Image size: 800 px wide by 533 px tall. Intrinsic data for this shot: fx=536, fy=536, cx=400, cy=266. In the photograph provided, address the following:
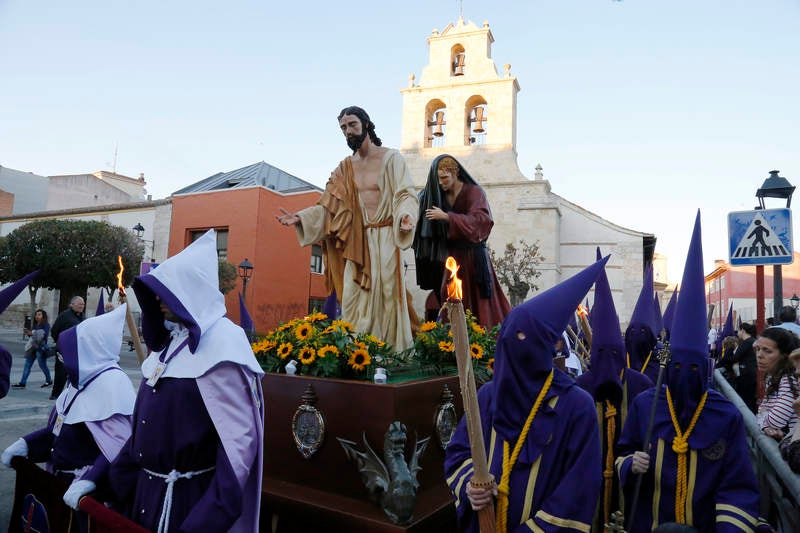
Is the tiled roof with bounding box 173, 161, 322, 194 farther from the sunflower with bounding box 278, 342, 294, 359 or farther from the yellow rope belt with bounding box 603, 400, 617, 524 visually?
the yellow rope belt with bounding box 603, 400, 617, 524

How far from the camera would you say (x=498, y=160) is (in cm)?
3491

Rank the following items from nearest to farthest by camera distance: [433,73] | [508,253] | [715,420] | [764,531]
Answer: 1. [764,531]
2. [715,420]
3. [508,253]
4. [433,73]

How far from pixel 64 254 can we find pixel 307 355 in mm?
20460

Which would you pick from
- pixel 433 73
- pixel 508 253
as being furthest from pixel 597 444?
pixel 433 73

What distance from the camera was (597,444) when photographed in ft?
7.53

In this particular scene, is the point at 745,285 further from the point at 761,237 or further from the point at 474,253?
the point at 474,253

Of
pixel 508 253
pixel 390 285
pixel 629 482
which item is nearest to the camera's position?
pixel 629 482

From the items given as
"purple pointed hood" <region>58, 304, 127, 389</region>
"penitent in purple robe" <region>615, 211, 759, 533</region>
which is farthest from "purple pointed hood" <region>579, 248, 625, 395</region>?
"purple pointed hood" <region>58, 304, 127, 389</region>

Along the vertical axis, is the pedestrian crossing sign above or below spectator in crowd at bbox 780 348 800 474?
above

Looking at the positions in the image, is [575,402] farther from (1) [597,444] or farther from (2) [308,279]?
(2) [308,279]

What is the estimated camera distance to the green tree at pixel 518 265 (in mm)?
31109

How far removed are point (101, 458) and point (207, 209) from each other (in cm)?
2416

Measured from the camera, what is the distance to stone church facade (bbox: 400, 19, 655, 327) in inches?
1314

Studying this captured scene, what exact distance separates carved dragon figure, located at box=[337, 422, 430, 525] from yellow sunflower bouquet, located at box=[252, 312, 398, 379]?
0.63 m
